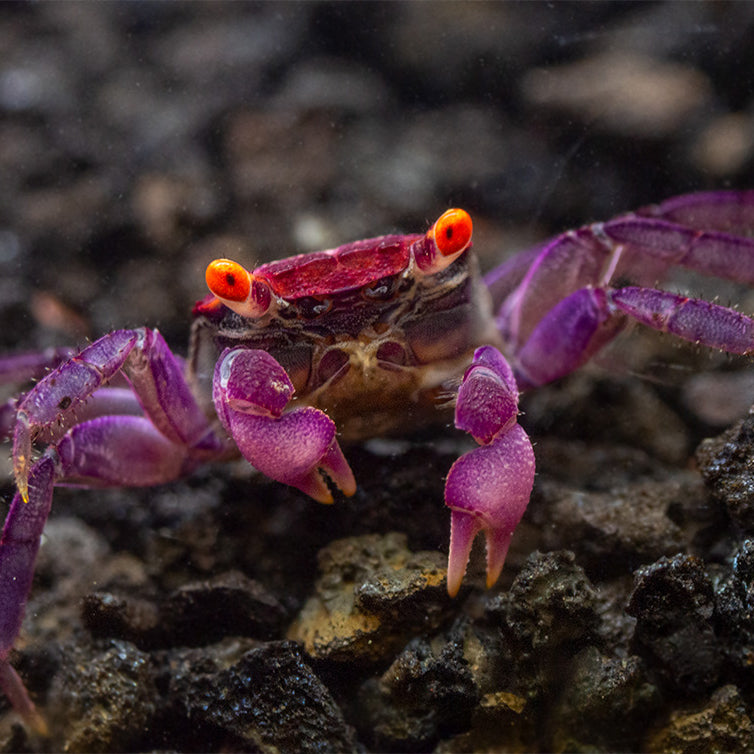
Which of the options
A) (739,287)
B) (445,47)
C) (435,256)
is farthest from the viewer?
(445,47)

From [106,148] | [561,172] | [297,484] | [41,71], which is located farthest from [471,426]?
[41,71]

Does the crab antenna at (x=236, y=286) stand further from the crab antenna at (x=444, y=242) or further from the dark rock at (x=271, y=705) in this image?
the dark rock at (x=271, y=705)

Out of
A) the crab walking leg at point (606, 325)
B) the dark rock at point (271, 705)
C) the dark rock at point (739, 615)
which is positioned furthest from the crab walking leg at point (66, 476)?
the dark rock at point (739, 615)

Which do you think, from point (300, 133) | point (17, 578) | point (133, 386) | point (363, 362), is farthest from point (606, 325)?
point (17, 578)

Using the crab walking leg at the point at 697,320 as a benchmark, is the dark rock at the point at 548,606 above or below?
below

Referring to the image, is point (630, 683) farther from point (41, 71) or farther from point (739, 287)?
point (41, 71)

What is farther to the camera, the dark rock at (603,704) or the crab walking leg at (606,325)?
the crab walking leg at (606,325)

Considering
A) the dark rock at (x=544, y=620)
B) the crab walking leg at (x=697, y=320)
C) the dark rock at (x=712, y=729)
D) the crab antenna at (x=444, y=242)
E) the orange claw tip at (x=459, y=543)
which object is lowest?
the dark rock at (x=712, y=729)
